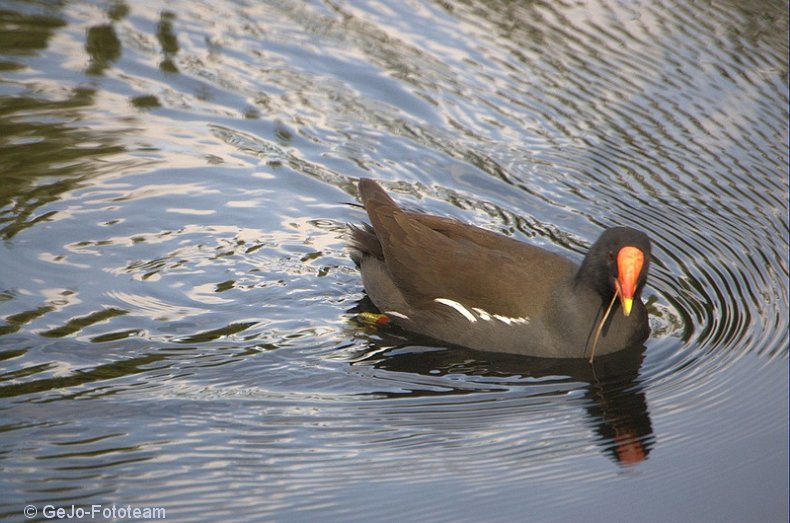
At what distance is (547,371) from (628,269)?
0.63m

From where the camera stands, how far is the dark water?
4.45 m

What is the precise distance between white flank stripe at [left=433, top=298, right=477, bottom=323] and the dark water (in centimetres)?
19

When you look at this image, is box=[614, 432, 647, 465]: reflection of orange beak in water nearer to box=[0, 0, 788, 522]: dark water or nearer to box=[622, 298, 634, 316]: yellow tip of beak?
box=[0, 0, 788, 522]: dark water

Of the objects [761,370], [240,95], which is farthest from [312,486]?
[240,95]

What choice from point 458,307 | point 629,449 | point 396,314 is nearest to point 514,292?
point 458,307

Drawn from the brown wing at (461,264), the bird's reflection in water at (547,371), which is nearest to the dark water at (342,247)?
the bird's reflection in water at (547,371)

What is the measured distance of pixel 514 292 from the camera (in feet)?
18.1

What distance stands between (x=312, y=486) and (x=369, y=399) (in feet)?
2.69

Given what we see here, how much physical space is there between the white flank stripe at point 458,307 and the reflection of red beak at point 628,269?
0.75m

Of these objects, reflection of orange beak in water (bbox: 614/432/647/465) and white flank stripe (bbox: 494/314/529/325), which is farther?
white flank stripe (bbox: 494/314/529/325)

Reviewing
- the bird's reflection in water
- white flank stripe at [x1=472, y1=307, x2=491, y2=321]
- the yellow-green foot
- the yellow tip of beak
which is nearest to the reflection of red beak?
the yellow tip of beak

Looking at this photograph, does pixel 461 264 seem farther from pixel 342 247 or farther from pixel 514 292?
pixel 342 247

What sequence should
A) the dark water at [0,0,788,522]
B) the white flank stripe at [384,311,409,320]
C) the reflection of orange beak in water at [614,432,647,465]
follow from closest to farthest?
the dark water at [0,0,788,522]
the reflection of orange beak in water at [614,432,647,465]
the white flank stripe at [384,311,409,320]

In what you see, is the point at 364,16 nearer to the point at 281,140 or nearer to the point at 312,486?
the point at 281,140
